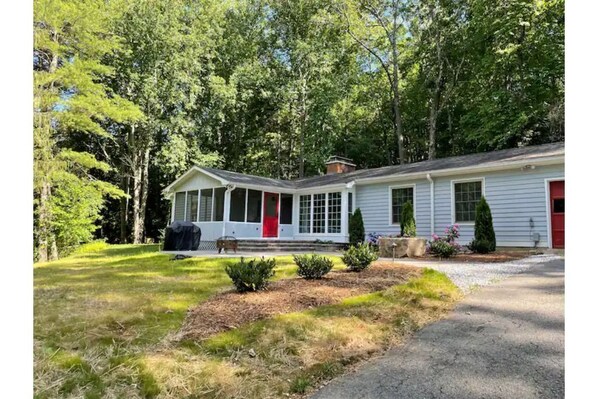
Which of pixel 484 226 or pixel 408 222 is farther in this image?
pixel 408 222

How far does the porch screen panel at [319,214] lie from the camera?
49.1ft

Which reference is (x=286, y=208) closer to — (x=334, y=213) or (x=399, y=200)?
(x=334, y=213)

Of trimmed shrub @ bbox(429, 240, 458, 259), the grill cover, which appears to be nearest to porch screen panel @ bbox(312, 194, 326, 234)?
the grill cover

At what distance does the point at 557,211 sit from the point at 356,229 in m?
5.81

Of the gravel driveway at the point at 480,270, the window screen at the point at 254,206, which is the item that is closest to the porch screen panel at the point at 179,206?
the window screen at the point at 254,206

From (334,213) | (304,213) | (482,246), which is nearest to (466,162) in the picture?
(482,246)

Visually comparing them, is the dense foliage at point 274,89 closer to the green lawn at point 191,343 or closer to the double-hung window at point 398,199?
the double-hung window at point 398,199

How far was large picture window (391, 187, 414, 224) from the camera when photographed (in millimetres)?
13023

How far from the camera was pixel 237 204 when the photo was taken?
14430 mm

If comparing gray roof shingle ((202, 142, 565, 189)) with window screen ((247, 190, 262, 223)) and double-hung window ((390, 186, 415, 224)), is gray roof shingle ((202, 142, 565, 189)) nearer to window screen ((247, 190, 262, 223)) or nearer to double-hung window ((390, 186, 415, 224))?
window screen ((247, 190, 262, 223))

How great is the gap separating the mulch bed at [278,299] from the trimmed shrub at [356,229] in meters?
6.31

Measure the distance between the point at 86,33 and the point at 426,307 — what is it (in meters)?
14.9

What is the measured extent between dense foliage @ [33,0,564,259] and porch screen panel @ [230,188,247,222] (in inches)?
197
